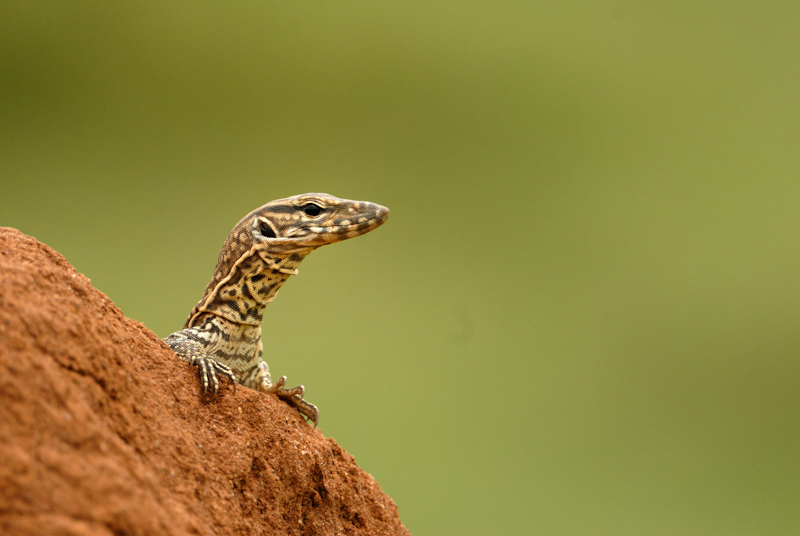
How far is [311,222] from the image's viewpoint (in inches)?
186

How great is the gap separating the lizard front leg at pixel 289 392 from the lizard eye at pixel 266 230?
93cm

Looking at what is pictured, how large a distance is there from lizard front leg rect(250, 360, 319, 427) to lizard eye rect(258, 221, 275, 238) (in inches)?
36.5

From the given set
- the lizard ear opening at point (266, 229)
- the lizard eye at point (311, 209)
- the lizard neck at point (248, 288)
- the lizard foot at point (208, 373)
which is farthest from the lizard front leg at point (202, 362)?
the lizard eye at point (311, 209)

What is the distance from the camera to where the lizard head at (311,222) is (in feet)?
15.5

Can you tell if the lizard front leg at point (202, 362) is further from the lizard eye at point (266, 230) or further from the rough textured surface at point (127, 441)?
the lizard eye at point (266, 230)

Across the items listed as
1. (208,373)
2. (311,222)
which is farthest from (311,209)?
(208,373)

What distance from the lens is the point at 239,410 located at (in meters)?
4.05

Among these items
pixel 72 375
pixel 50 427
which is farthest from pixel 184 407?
pixel 50 427

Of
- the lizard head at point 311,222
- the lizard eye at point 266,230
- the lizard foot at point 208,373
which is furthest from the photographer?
the lizard eye at point 266,230

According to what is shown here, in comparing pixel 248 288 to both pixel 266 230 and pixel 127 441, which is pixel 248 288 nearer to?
pixel 266 230

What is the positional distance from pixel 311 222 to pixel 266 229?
0.33 metres

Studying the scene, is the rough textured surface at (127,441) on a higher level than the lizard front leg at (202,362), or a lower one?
lower

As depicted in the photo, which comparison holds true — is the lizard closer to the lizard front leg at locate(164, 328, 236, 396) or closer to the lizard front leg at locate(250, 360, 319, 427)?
the lizard front leg at locate(250, 360, 319, 427)

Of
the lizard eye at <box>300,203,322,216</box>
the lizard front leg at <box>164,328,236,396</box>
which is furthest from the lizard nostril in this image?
the lizard front leg at <box>164,328,236,396</box>
